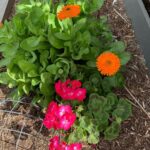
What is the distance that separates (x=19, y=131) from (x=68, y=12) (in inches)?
34.4

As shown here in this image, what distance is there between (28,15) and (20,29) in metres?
0.11

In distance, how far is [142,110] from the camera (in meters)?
3.04

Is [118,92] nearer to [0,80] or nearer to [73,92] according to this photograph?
[73,92]

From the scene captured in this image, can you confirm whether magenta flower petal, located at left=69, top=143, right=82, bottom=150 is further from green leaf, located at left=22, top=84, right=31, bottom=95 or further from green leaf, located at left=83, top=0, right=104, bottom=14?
green leaf, located at left=83, top=0, right=104, bottom=14

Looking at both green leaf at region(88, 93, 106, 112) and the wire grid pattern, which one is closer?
green leaf at region(88, 93, 106, 112)

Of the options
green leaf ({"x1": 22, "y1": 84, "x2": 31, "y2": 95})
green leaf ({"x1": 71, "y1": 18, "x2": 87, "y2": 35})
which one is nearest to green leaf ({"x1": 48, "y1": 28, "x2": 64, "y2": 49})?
green leaf ({"x1": 71, "y1": 18, "x2": 87, "y2": 35})

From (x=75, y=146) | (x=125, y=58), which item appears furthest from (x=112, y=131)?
(x=125, y=58)

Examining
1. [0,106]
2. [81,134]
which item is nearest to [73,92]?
[81,134]

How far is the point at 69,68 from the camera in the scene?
2928 mm

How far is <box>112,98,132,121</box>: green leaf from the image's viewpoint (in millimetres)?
2869

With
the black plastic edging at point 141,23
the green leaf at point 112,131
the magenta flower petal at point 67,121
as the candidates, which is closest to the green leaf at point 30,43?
the magenta flower petal at point 67,121

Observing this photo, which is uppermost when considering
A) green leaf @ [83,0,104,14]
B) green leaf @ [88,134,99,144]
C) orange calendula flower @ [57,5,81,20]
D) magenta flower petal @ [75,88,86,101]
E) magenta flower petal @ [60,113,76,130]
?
orange calendula flower @ [57,5,81,20]

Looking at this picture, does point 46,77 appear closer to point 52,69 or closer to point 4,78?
point 52,69

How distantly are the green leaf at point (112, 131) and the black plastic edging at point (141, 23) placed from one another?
585mm
